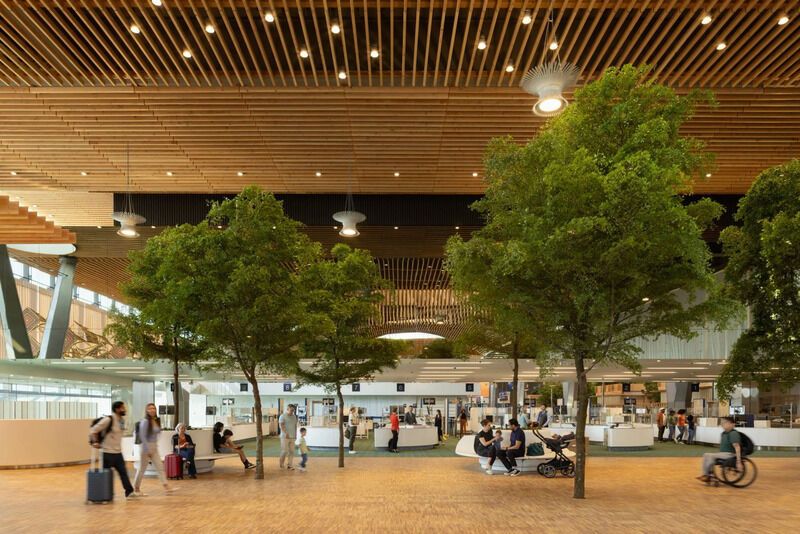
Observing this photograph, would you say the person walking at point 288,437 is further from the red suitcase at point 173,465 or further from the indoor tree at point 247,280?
the red suitcase at point 173,465

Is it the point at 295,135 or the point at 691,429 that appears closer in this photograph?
the point at 295,135

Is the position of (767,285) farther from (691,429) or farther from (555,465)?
(691,429)

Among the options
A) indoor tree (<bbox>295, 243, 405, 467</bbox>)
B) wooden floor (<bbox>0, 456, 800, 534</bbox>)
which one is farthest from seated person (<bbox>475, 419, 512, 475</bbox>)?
indoor tree (<bbox>295, 243, 405, 467</bbox>)

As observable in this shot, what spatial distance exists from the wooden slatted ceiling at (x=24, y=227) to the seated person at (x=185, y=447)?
5035 mm

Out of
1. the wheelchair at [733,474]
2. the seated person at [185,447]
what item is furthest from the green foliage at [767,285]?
the seated person at [185,447]

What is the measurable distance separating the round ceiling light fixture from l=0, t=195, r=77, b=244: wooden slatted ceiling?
735 centimetres

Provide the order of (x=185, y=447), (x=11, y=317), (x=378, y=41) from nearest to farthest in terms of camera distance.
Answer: (x=378, y=41) → (x=185, y=447) → (x=11, y=317)

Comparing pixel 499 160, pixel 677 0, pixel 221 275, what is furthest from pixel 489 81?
pixel 221 275

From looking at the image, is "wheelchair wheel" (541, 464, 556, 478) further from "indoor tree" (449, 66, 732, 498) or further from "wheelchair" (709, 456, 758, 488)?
"indoor tree" (449, 66, 732, 498)

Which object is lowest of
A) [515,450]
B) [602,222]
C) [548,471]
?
[548,471]

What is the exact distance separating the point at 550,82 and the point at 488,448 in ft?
27.9

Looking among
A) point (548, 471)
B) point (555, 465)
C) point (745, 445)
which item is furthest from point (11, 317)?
point (745, 445)

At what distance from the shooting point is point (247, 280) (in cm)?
1341

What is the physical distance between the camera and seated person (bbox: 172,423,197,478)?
48.4 ft
